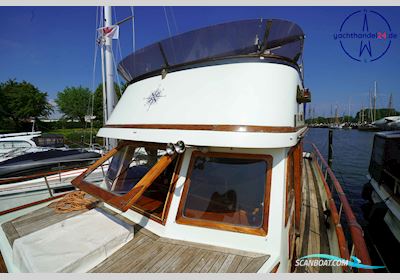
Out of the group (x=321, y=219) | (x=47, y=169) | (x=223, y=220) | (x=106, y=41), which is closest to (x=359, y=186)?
(x=321, y=219)

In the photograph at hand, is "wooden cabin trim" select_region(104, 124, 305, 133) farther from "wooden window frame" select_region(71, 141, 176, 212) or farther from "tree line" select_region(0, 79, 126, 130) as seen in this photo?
"tree line" select_region(0, 79, 126, 130)

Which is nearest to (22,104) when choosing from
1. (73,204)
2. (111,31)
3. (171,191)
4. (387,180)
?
(111,31)

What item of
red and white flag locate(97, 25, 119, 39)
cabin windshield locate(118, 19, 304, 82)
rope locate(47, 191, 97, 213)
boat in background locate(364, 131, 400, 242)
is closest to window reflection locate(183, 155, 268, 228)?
cabin windshield locate(118, 19, 304, 82)

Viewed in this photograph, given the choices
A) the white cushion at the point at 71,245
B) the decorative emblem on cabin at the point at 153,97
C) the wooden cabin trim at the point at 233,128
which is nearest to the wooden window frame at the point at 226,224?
the wooden cabin trim at the point at 233,128

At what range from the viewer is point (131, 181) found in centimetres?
355

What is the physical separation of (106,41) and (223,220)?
6.43 meters

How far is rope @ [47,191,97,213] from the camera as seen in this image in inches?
137

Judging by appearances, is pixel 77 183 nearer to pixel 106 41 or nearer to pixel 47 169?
pixel 106 41

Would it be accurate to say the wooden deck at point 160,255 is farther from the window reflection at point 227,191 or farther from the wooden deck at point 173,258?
the window reflection at point 227,191

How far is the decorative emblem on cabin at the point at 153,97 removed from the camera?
3104mm

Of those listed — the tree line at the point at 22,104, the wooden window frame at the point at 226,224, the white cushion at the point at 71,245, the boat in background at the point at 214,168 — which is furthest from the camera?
the tree line at the point at 22,104

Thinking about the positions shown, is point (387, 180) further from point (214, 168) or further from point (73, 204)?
point (73, 204)

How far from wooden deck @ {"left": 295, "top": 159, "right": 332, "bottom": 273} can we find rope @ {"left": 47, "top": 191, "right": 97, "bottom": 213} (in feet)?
11.1

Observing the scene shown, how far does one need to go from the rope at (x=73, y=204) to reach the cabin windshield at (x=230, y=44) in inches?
92.9
